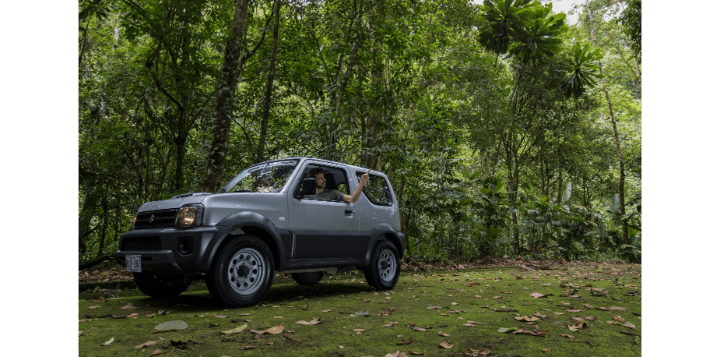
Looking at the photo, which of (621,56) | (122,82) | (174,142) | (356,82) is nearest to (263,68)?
(356,82)

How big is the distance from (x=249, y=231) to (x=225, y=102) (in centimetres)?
→ 275

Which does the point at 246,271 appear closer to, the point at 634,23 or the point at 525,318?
the point at 525,318

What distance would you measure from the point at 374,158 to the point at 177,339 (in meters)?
7.28

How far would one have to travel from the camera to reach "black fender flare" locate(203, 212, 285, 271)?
4.17 metres

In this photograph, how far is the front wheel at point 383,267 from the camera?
19.9 ft

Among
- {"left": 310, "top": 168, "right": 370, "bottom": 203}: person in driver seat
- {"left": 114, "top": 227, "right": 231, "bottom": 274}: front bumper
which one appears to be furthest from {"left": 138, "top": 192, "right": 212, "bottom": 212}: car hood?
{"left": 310, "top": 168, "right": 370, "bottom": 203}: person in driver seat

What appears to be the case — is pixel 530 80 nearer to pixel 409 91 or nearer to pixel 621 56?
pixel 409 91

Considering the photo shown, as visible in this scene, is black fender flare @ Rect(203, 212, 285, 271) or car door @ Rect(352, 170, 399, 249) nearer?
black fender flare @ Rect(203, 212, 285, 271)

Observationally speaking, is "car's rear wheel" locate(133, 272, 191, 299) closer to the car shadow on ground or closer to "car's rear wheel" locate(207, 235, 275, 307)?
the car shadow on ground

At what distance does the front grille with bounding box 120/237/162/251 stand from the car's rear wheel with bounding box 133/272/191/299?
54 centimetres

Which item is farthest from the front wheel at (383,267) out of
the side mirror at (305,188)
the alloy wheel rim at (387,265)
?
the side mirror at (305,188)

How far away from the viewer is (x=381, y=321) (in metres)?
3.90

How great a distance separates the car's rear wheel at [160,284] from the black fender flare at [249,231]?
94 centimetres

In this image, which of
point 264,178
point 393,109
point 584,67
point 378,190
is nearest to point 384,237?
point 378,190
